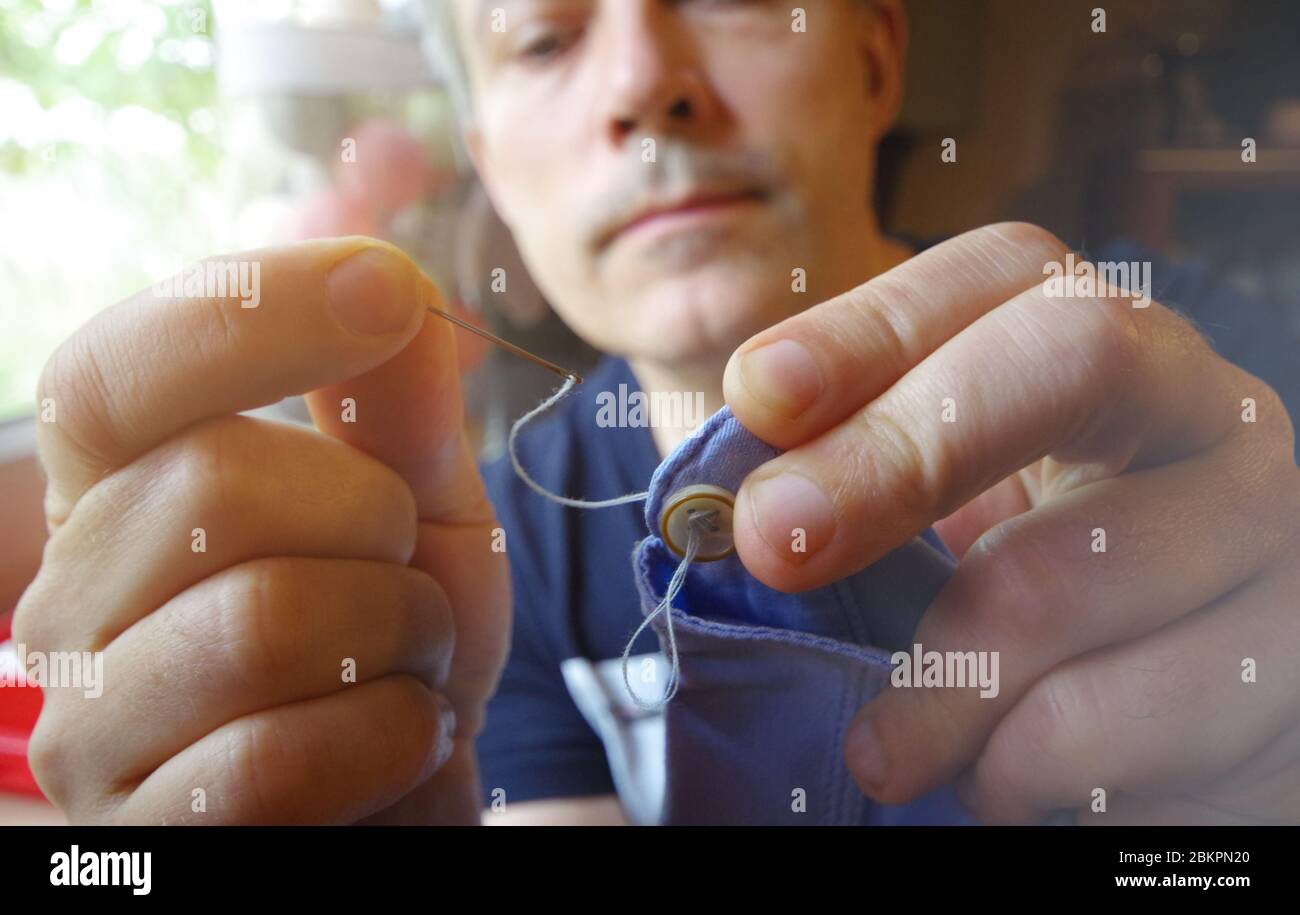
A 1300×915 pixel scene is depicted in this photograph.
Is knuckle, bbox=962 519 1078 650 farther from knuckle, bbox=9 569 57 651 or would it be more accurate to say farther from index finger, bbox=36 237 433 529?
knuckle, bbox=9 569 57 651

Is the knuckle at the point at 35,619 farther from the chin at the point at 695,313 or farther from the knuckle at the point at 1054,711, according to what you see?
the knuckle at the point at 1054,711

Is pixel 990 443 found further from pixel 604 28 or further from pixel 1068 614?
pixel 604 28

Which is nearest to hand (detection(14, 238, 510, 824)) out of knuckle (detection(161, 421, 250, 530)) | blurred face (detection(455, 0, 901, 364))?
knuckle (detection(161, 421, 250, 530))

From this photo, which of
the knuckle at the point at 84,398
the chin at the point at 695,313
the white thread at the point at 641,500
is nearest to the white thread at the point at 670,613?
the white thread at the point at 641,500

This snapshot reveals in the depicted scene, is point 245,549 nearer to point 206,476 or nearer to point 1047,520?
point 206,476

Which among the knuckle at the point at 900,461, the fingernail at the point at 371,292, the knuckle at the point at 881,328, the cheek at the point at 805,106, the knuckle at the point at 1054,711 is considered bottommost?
the knuckle at the point at 1054,711
